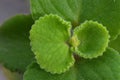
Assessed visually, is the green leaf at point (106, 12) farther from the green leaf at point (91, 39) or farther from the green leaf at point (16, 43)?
the green leaf at point (16, 43)

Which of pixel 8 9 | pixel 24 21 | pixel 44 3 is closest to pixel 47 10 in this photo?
pixel 44 3

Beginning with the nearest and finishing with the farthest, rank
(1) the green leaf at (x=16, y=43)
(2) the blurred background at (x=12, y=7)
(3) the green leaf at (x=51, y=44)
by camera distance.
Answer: (3) the green leaf at (x=51, y=44) → (1) the green leaf at (x=16, y=43) → (2) the blurred background at (x=12, y=7)

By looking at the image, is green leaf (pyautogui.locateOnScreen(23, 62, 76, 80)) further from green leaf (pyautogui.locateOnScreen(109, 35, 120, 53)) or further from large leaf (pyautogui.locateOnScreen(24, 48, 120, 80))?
green leaf (pyautogui.locateOnScreen(109, 35, 120, 53))

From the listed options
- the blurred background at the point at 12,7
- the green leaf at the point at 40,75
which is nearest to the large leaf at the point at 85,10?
the green leaf at the point at 40,75

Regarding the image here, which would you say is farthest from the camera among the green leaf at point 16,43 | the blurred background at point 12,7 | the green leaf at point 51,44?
the blurred background at point 12,7

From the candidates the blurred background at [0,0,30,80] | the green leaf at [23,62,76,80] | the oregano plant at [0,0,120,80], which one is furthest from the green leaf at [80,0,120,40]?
the blurred background at [0,0,30,80]

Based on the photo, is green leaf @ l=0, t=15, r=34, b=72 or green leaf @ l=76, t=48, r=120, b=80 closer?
green leaf @ l=76, t=48, r=120, b=80
